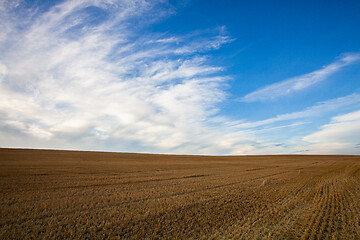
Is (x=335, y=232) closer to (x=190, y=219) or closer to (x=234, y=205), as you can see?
(x=234, y=205)

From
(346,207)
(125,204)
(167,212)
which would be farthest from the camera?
(125,204)

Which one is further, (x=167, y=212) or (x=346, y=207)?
(x=346, y=207)

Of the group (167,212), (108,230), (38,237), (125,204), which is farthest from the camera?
(125,204)

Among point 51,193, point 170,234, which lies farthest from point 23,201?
point 170,234

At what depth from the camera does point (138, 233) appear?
652 cm

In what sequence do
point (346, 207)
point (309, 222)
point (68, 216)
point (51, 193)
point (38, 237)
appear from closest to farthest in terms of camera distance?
point (38, 237) → point (309, 222) → point (68, 216) → point (346, 207) → point (51, 193)

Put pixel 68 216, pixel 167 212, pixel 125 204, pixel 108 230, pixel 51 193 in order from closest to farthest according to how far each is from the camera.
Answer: pixel 108 230, pixel 68 216, pixel 167 212, pixel 125 204, pixel 51 193

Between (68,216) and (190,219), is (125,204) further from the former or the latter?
(190,219)

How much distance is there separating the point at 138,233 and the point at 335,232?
6692 mm

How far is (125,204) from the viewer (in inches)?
395

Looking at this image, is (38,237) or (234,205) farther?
(234,205)

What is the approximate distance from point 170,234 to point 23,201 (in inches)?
351

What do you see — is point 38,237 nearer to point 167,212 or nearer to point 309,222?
point 167,212

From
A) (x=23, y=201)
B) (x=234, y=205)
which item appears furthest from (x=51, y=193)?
(x=234, y=205)
